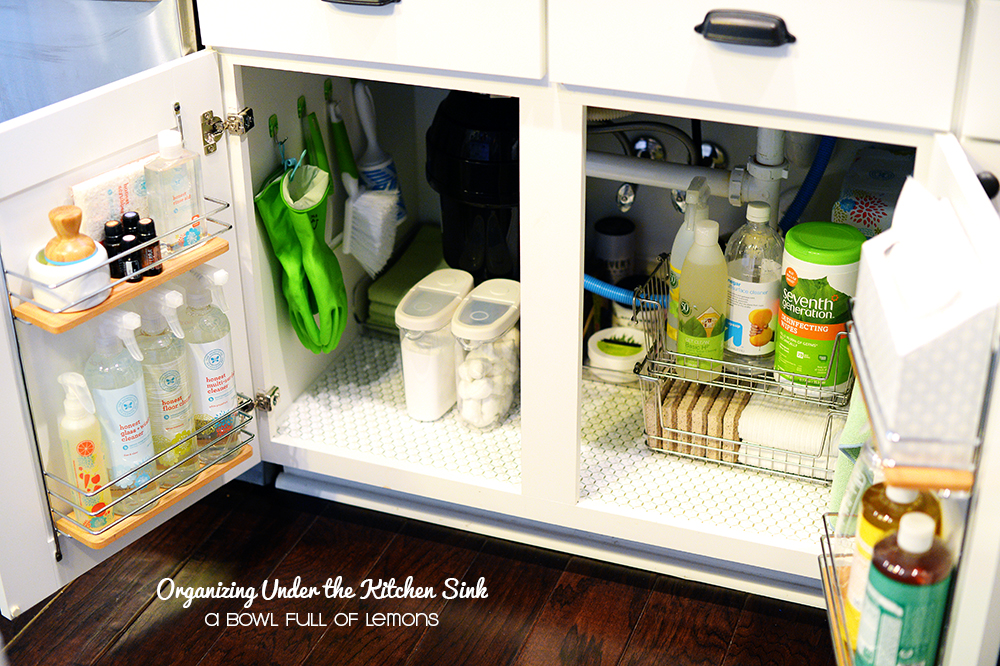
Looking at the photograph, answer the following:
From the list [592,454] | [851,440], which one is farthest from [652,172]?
[851,440]

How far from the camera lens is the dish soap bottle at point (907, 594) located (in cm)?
88

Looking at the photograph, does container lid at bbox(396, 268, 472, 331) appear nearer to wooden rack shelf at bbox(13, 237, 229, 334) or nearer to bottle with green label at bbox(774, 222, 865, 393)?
wooden rack shelf at bbox(13, 237, 229, 334)

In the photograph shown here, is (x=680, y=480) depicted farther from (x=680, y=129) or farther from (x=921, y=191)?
(x=921, y=191)

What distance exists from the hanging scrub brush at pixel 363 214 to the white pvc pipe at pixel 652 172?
0.36 metres

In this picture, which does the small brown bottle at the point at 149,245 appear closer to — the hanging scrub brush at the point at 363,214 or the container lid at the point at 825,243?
the hanging scrub brush at the point at 363,214

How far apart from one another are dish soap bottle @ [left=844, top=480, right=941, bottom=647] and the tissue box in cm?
8

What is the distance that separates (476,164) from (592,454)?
49 cm

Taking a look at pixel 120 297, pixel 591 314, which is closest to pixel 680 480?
pixel 591 314

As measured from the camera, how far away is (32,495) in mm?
1192

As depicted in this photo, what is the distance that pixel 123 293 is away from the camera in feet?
3.84

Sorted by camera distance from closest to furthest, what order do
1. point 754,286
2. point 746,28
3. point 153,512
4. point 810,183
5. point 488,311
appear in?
point 746,28, point 153,512, point 754,286, point 810,183, point 488,311

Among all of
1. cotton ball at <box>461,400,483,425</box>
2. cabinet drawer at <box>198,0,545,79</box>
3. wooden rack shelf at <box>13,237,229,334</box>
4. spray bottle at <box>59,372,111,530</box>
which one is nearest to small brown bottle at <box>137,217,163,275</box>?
wooden rack shelf at <box>13,237,229,334</box>

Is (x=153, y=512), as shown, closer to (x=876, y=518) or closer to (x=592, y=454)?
(x=592, y=454)

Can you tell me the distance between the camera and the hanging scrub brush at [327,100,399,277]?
5.58 ft
